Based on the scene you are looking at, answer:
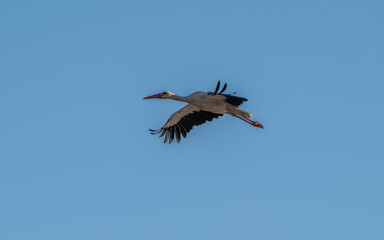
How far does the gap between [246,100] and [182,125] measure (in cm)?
271

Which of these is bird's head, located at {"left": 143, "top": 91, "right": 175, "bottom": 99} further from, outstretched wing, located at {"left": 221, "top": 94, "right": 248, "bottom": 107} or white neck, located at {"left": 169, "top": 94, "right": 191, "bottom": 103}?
outstretched wing, located at {"left": 221, "top": 94, "right": 248, "bottom": 107}

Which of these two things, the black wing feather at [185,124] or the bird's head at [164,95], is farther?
the black wing feather at [185,124]

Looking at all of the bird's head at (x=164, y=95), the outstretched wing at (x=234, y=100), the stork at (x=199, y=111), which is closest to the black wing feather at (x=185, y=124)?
the stork at (x=199, y=111)

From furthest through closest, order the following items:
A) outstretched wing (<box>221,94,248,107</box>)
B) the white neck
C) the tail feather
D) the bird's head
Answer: the bird's head < the tail feather < the white neck < outstretched wing (<box>221,94,248,107</box>)

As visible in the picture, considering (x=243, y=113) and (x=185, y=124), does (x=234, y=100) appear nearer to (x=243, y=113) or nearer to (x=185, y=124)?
(x=243, y=113)

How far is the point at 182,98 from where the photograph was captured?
16734mm

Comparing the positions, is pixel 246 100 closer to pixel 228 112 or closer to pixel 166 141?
pixel 228 112

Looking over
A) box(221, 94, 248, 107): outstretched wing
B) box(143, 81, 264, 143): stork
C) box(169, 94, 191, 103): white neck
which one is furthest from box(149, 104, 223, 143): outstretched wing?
box(221, 94, 248, 107): outstretched wing

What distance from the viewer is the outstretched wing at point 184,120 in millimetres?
17859

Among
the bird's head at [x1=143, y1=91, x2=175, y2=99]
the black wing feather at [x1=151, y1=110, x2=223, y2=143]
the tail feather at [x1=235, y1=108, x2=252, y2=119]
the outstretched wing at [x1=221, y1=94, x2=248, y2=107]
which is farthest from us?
the black wing feather at [x1=151, y1=110, x2=223, y2=143]

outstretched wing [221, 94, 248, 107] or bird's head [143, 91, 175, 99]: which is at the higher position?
bird's head [143, 91, 175, 99]

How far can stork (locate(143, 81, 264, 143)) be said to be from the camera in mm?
16083

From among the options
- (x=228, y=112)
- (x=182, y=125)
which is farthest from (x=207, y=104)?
(x=182, y=125)

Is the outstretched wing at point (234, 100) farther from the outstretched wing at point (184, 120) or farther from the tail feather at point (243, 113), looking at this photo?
the outstretched wing at point (184, 120)
